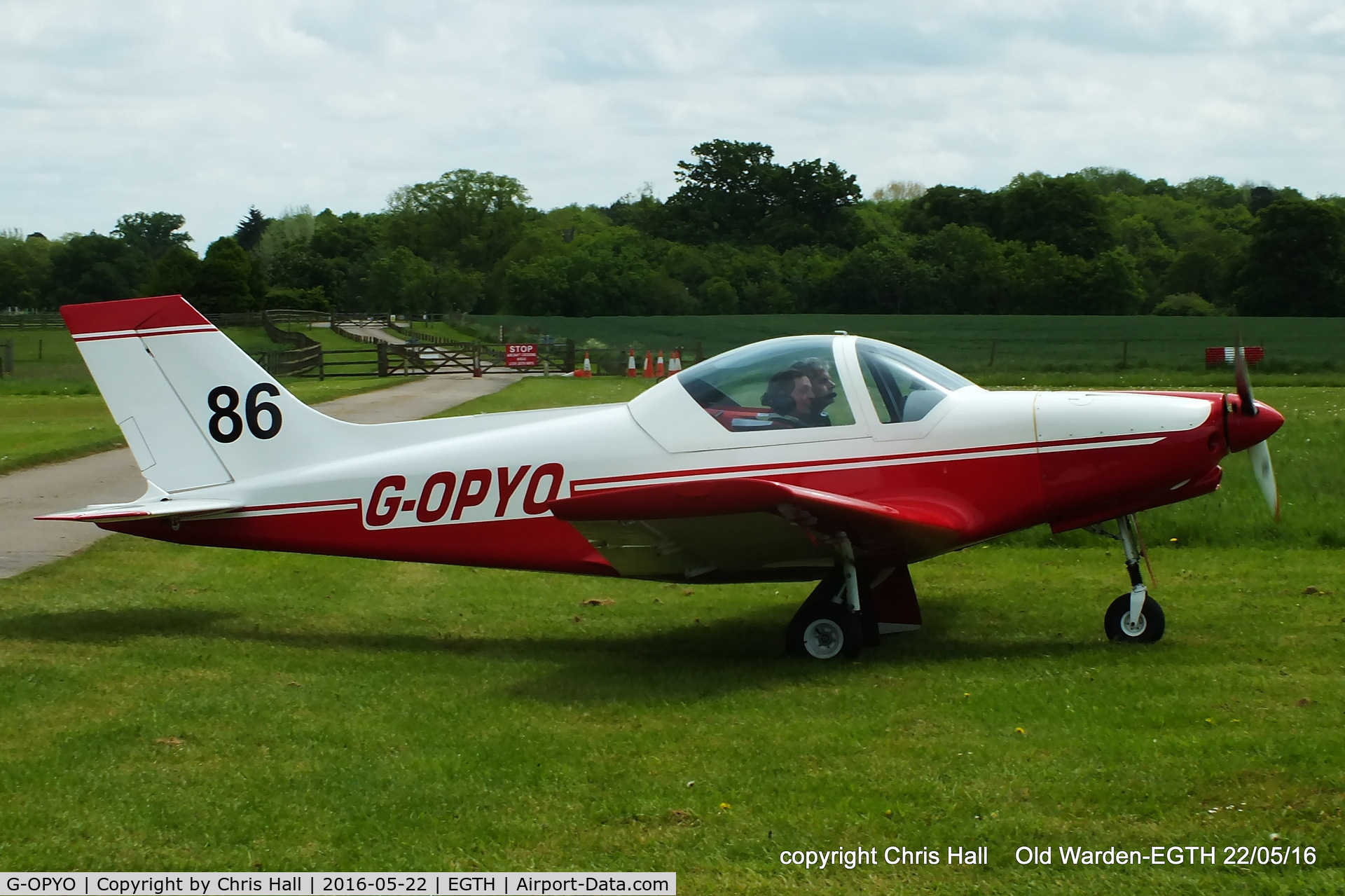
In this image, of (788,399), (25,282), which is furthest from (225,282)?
(788,399)

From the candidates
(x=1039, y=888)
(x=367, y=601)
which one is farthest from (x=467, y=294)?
(x=1039, y=888)

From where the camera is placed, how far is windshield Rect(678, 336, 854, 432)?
26.2ft

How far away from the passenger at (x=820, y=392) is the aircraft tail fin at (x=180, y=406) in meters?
3.31

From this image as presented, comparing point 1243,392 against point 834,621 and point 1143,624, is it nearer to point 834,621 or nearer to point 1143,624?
point 1143,624

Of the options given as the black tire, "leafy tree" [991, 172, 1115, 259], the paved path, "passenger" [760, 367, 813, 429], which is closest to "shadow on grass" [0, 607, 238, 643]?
the paved path

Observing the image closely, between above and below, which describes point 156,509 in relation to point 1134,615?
above

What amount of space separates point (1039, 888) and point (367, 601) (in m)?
6.78

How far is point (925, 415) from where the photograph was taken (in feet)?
26.2

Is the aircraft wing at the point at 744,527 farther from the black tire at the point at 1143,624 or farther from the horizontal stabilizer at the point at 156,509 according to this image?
the horizontal stabilizer at the point at 156,509

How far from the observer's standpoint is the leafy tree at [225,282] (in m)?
90.3

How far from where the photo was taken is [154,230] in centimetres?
14800

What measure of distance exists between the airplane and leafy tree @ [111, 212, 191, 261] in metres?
139

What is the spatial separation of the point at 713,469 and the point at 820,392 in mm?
822

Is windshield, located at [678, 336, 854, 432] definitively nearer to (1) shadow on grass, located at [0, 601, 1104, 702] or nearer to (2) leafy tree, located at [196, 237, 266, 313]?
(1) shadow on grass, located at [0, 601, 1104, 702]
